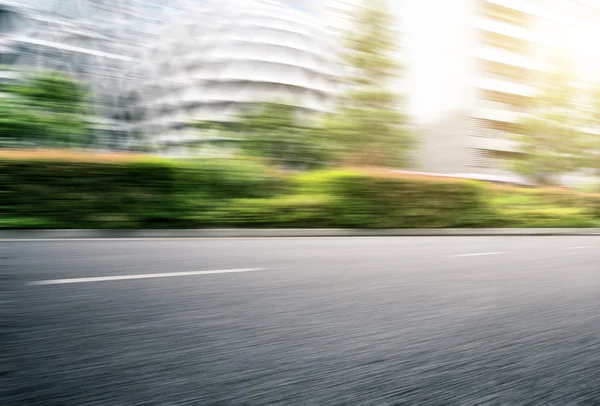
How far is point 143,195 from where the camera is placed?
32.5 ft

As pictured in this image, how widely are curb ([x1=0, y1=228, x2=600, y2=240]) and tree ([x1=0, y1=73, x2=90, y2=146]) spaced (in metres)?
5.95

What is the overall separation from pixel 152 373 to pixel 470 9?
130ft

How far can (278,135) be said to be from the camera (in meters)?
20.7

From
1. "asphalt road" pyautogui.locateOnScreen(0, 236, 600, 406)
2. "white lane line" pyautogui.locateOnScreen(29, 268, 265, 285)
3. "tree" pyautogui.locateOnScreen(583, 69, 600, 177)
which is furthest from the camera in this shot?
"tree" pyautogui.locateOnScreen(583, 69, 600, 177)

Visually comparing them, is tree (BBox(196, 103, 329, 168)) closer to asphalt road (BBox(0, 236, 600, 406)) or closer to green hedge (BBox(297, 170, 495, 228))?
green hedge (BBox(297, 170, 495, 228))

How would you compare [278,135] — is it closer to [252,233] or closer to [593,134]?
[252,233]

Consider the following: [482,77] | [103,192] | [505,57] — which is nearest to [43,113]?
[103,192]

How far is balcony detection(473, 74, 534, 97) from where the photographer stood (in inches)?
1437

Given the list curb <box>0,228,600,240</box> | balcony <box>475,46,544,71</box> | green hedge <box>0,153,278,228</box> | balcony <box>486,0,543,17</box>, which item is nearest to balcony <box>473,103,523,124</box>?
balcony <box>475,46,544,71</box>

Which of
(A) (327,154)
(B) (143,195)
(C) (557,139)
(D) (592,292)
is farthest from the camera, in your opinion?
(C) (557,139)

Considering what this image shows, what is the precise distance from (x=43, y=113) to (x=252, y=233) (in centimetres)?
864

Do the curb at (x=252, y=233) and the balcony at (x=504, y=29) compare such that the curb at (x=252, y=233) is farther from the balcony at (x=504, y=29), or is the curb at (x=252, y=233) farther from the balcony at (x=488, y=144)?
the balcony at (x=504, y=29)

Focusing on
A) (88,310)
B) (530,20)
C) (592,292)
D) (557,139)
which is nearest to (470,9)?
(530,20)

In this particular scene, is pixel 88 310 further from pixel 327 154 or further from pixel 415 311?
pixel 327 154
